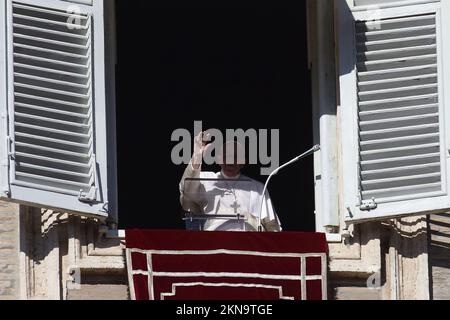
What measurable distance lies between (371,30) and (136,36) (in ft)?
7.77

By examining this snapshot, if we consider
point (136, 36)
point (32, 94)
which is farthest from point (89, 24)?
point (136, 36)

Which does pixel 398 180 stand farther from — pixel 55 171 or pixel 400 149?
pixel 55 171

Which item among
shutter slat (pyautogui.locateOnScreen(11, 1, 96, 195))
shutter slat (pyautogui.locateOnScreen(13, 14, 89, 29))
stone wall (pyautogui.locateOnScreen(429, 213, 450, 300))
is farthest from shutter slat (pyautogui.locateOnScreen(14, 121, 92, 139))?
stone wall (pyautogui.locateOnScreen(429, 213, 450, 300))

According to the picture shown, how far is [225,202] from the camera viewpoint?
68.8 ft

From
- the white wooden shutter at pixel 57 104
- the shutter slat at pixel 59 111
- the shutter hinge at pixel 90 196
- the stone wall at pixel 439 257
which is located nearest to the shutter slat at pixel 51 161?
the white wooden shutter at pixel 57 104

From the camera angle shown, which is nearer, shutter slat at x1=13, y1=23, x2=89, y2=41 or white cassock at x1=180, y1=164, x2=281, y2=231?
shutter slat at x1=13, y1=23, x2=89, y2=41

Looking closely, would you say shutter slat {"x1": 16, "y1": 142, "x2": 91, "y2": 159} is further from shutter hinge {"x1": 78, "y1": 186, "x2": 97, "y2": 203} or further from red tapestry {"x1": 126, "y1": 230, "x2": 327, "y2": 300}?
red tapestry {"x1": 126, "y1": 230, "x2": 327, "y2": 300}

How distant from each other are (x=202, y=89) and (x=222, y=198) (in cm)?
217

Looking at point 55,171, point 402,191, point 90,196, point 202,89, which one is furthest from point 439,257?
point 202,89

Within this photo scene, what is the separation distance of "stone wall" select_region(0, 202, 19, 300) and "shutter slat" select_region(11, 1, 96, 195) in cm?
39

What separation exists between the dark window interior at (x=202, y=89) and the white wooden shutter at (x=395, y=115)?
1.61m

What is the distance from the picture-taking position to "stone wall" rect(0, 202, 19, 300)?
803 inches

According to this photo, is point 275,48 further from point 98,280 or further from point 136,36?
point 98,280

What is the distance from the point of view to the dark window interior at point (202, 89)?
22516 mm
